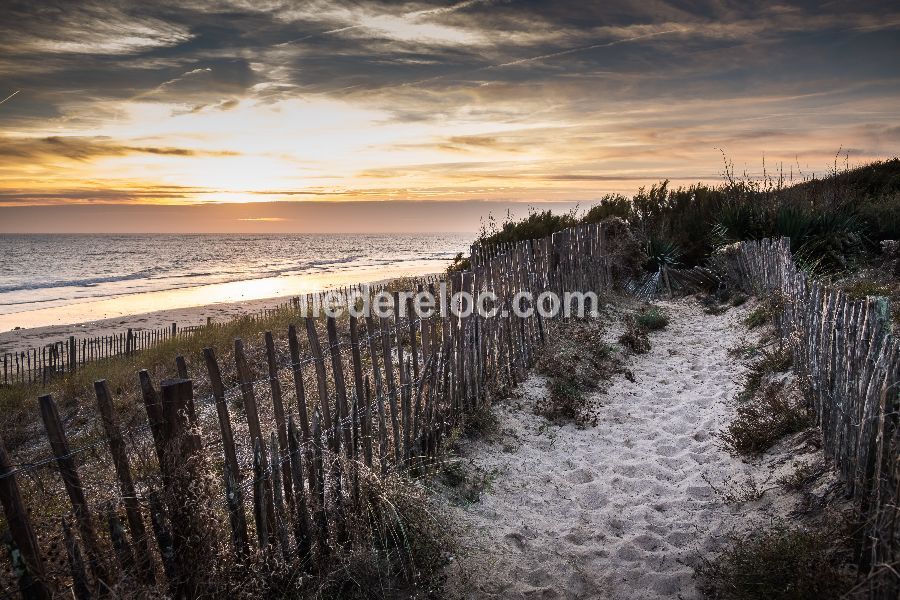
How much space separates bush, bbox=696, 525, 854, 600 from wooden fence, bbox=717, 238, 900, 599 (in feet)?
0.56

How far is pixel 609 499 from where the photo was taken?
4.30 metres

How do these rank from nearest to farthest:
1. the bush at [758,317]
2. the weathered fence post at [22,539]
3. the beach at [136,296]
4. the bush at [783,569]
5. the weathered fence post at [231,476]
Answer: the weathered fence post at [22,539], the bush at [783,569], the weathered fence post at [231,476], the bush at [758,317], the beach at [136,296]

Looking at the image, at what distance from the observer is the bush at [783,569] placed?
265cm

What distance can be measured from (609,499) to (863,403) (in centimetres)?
189

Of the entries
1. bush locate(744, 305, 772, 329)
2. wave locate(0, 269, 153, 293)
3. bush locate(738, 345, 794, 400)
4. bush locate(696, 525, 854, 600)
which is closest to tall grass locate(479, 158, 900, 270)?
bush locate(744, 305, 772, 329)

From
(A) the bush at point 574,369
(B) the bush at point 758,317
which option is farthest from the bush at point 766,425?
(B) the bush at point 758,317

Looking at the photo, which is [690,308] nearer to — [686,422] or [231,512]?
[686,422]

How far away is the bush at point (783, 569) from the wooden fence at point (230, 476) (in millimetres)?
1861

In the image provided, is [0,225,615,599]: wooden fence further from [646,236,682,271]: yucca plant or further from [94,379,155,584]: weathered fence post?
[646,236,682,271]: yucca plant

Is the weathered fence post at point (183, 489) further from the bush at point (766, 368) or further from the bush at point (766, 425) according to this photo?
the bush at point (766, 368)

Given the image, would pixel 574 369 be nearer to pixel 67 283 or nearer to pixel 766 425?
pixel 766 425

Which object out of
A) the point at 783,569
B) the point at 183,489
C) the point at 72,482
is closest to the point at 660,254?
the point at 783,569

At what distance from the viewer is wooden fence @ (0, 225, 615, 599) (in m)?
2.29

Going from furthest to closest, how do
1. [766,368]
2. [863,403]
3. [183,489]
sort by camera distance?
[766,368] < [863,403] < [183,489]
